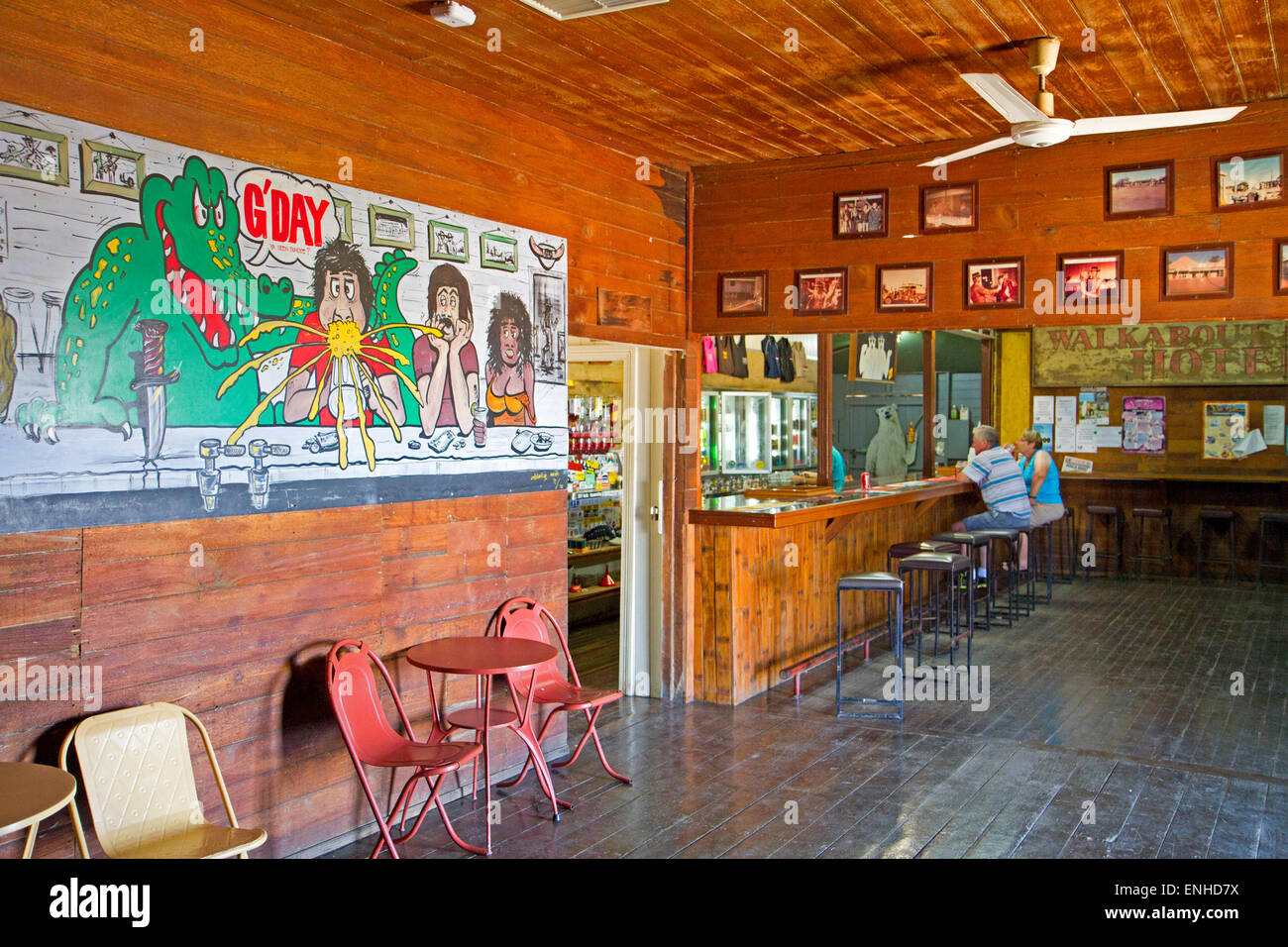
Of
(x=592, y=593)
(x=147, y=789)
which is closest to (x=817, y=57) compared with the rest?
(x=147, y=789)

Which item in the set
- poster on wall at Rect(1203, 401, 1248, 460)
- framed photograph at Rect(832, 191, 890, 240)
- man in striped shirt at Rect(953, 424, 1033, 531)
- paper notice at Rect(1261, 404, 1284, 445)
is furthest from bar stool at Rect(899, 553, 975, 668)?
paper notice at Rect(1261, 404, 1284, 445)

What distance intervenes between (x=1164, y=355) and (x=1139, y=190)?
6543 millimetres

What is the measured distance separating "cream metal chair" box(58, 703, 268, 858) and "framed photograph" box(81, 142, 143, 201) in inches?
61.6

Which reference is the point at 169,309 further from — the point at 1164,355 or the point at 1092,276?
the point at 1164,355

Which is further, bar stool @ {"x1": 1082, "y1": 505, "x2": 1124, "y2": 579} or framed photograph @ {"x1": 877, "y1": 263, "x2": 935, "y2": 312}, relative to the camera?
bar stool @ {"x1": 1082, "y1": 505, "x2": 1124, "y2": 579}

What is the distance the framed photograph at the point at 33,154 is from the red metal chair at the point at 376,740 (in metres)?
1.76

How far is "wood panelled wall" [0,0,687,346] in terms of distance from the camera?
297cm

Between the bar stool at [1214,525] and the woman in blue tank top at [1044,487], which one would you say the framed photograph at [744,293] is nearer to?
the woman in blue tank top at [1044,487]

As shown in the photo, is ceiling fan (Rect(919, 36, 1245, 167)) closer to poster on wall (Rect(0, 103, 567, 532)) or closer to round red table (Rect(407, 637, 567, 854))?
poster on wall (Rect(0, 103, 567, 532))

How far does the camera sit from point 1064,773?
15.0 ft

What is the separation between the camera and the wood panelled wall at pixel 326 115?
9.76 feet

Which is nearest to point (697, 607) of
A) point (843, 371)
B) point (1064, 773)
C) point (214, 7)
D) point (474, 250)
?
point (1064, 773)
